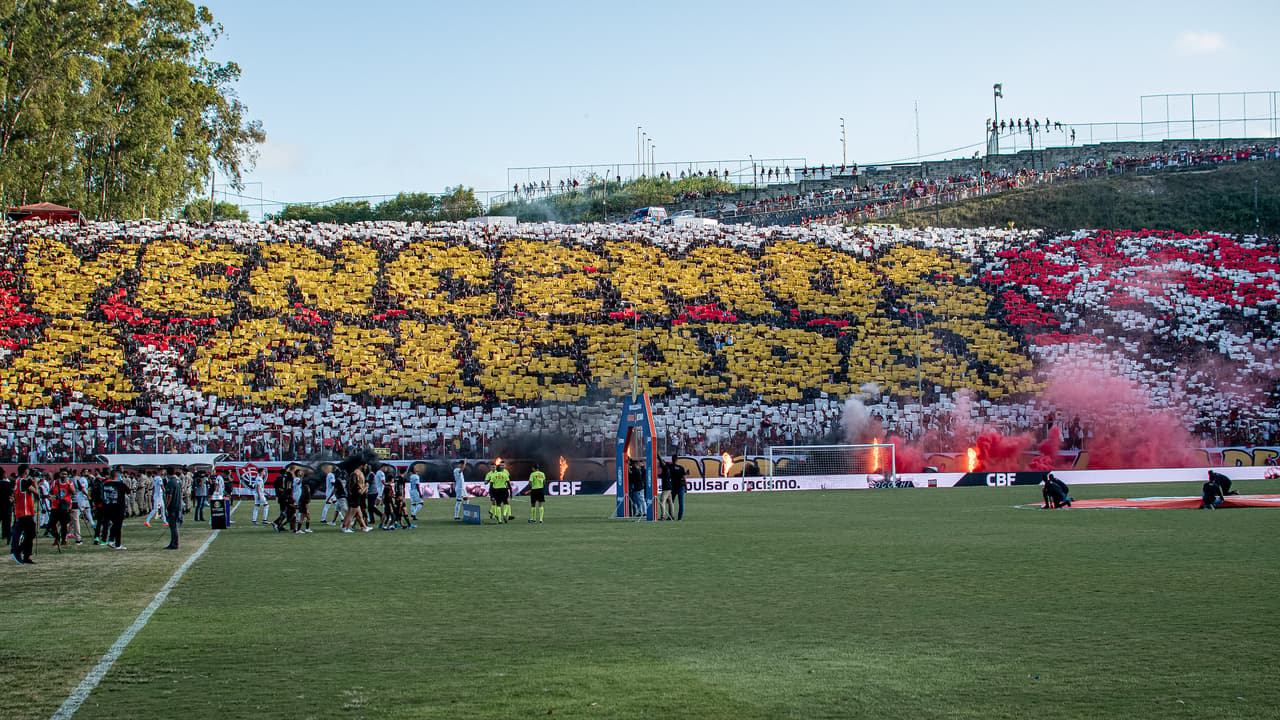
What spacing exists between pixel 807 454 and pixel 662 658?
34388 mm

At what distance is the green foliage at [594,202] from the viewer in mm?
84375

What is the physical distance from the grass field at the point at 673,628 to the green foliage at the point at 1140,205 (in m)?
47.7

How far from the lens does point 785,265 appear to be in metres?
57.9

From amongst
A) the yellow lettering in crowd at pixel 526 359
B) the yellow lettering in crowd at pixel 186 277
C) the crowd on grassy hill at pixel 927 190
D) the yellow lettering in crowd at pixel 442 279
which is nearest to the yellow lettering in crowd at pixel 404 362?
the yellow lettering in crowd at pixel 526 359

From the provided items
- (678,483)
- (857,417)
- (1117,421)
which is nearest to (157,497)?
(678,483)

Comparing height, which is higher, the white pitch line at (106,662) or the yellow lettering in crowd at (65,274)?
the yellow lettering in crowd at (65,274)

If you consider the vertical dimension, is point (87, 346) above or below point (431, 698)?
above

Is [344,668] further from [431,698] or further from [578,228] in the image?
[578,228]

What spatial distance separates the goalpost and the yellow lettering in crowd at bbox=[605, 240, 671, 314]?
12.1 metres

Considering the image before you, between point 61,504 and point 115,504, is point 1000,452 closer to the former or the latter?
point 115,504

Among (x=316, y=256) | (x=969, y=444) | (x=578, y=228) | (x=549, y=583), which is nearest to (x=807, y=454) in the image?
(x=969, y=444)

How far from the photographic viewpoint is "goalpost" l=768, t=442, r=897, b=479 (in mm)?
43781

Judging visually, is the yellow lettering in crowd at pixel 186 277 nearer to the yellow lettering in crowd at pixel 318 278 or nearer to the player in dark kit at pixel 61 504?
the yellow lettering in crowd at pixel 318 278

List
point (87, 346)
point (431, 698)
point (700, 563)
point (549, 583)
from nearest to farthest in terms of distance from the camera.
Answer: point (431, 698)
point (549, 583)
point (700, 563)
point (87, 346)
